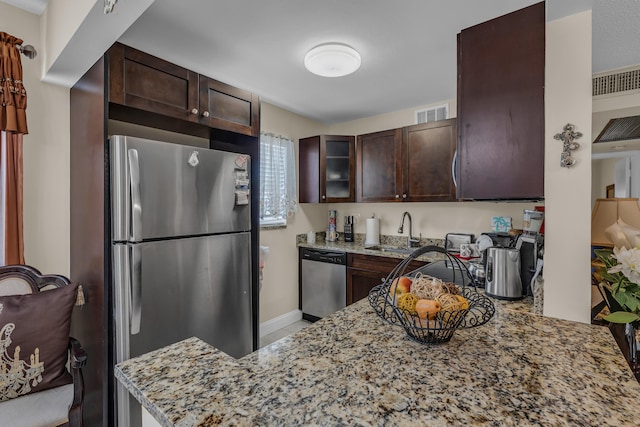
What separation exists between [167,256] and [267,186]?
1603 millimetres

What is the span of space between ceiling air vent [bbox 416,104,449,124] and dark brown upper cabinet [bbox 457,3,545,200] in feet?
6.68

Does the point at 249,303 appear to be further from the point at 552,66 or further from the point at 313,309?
the point at 552,66

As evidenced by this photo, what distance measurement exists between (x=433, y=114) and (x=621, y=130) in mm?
1624

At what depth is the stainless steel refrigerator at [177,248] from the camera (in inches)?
63.7

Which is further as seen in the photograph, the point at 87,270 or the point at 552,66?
the point at 87,270

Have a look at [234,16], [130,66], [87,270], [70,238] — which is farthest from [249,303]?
[234,16]

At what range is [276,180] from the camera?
3.34 metres

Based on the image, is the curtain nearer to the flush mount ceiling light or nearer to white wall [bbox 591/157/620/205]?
the flush mount ceiling light

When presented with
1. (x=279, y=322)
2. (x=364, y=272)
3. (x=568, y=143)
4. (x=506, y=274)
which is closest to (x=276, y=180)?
(x=364, y=272)

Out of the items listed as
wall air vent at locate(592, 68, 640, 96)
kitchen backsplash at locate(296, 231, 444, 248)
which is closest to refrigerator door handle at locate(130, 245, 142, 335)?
kitchen backsplash at locate(296, 231, 444, 248)

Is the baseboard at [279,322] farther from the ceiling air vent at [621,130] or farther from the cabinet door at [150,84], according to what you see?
the ceiling air vent at [621,130]

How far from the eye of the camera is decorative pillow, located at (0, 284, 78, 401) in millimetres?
1352

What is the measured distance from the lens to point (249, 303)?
2.34m

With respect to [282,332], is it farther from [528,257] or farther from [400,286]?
[400,286]
